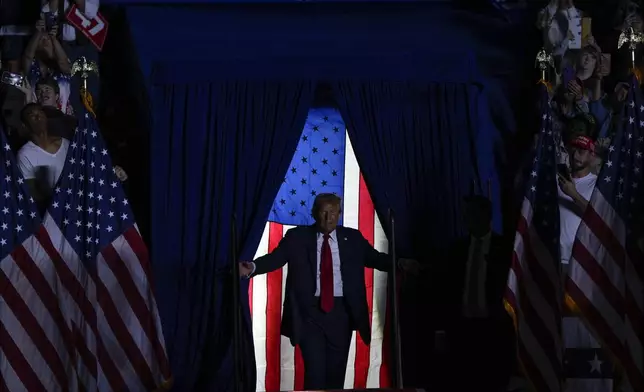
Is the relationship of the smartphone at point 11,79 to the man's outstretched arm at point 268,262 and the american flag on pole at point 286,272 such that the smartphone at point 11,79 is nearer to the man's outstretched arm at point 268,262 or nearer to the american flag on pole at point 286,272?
the american flag on pole at point 286,272

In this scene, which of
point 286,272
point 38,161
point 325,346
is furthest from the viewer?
point 286,272

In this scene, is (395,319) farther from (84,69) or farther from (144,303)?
(84,69)

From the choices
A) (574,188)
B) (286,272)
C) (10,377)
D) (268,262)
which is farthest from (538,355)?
(10,377)

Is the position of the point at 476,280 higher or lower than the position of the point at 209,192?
lower

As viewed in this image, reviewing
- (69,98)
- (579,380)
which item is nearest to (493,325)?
(579,380)

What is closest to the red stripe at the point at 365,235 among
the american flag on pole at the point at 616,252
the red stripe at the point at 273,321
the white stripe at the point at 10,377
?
the red stripe at the point at 273,321

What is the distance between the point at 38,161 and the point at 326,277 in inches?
95.6

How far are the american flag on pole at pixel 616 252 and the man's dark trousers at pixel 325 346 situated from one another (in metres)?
1.63

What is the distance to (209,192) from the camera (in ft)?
30.2

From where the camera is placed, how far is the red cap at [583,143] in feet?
27.4

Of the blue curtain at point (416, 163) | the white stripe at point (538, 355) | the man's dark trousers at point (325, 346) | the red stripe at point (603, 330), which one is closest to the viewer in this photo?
the red stripe at point (603, 330)

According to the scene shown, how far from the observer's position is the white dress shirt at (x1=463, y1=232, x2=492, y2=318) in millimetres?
8188

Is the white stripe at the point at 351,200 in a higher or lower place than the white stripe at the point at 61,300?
higher

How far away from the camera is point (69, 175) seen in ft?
26.2
